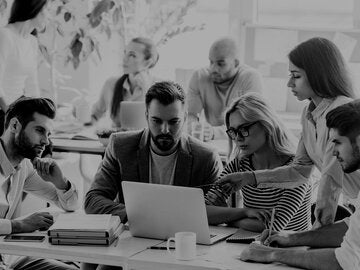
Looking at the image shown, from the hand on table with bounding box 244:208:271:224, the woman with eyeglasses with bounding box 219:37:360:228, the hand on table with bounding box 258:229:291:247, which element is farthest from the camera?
the hand on table with bounding box 244:208:271:224

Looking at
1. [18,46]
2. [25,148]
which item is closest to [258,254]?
[25,148]

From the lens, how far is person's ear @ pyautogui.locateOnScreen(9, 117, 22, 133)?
11.2 ft

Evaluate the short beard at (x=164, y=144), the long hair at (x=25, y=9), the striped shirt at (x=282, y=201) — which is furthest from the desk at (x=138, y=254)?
the long hair at (x=25, y=9)

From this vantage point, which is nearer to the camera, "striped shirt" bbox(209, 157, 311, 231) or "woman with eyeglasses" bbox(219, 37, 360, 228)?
"woman with eyeglasses" bbox(219, 37, 360, 228)

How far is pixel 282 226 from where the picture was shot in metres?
3.10

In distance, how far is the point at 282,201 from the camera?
3154mm

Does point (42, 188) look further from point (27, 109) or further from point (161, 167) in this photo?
point (161, 167)

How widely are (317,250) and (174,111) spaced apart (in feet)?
3.46

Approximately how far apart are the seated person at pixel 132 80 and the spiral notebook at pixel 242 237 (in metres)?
2.40

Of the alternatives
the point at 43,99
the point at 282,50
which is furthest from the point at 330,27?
the point at 43,99

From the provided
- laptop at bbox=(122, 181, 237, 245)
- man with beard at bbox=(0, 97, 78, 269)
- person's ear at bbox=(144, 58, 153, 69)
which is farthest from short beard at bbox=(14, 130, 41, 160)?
person's ear at bbox=(144, 58, 153, 69)

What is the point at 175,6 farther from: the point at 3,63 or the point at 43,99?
the point at 43,99

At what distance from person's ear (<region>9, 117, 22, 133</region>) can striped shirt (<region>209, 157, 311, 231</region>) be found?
0.92 metres

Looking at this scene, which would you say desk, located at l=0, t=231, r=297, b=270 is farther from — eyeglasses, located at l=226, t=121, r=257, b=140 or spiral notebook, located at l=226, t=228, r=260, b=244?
eyeglasses, located at l=226, t=121, r=257, b=140
